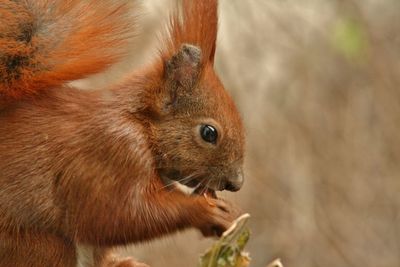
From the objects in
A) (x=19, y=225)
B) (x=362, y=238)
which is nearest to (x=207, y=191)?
(x=19, y=225)

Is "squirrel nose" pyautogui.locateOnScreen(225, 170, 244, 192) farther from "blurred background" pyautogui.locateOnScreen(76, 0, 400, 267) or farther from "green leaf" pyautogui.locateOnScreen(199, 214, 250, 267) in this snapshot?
"blurred background" pyautogui.locateOnScreen(76, 0, 400, 267)

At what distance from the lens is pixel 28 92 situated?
113 inches

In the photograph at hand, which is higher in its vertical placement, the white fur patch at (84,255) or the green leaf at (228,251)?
the green leaf at (228,251)

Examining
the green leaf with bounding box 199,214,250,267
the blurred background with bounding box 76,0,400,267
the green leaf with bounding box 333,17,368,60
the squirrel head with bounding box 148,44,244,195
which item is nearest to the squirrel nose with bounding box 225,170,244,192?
the squirrel head with bounding box 148,44,244,195

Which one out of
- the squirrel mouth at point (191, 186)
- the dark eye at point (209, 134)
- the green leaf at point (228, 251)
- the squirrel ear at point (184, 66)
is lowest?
the green leaf at point (228, 251)

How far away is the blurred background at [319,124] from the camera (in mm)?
6309

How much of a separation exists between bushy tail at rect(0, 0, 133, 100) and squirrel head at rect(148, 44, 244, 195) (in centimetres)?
22

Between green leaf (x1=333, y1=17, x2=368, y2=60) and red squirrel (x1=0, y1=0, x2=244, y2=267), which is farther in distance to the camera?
green leaf (x1=333, y1=17, x2=368, y2=60)

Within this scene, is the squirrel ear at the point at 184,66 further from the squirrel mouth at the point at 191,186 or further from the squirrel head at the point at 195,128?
the squirrel mouth at the point at 191,186

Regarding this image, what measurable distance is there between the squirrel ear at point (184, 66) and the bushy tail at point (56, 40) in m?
0.19

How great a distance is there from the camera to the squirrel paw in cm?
289

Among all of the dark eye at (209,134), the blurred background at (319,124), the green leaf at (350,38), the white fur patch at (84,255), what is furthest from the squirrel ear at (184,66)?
the green leaf at (350,38)

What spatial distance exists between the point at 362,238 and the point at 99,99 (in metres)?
3.80

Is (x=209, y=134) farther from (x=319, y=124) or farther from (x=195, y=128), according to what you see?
(x=319, y=124)
